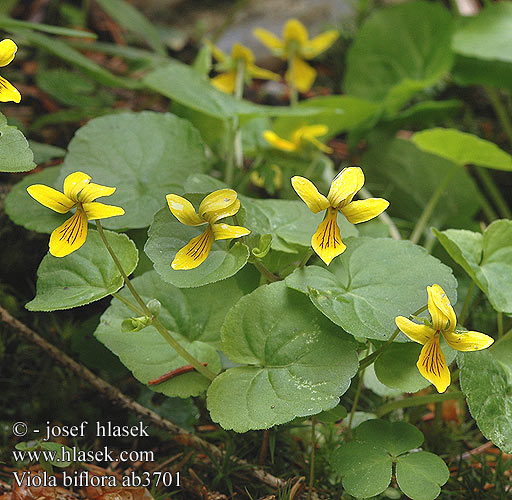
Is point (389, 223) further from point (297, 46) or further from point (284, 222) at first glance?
point (297, 46)

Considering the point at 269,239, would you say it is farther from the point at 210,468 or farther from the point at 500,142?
the point at 500,142

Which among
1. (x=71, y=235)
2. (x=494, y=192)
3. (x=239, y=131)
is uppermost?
(x=71, y=235)

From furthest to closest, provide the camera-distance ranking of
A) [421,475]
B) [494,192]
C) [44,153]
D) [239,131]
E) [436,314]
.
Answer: [494,192]
[239,131]
[44,153]
[421,475]
[436,314]

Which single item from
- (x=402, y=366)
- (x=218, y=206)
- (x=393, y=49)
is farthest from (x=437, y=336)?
(x=393, y=49)

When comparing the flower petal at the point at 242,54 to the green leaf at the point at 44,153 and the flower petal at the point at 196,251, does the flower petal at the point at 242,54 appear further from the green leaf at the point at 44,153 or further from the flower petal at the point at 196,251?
the flower petal at the point at 196,251

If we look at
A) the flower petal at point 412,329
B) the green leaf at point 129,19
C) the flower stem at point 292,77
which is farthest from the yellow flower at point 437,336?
the green leaf at point 129,19

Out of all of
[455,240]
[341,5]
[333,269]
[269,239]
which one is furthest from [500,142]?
[269,239]
